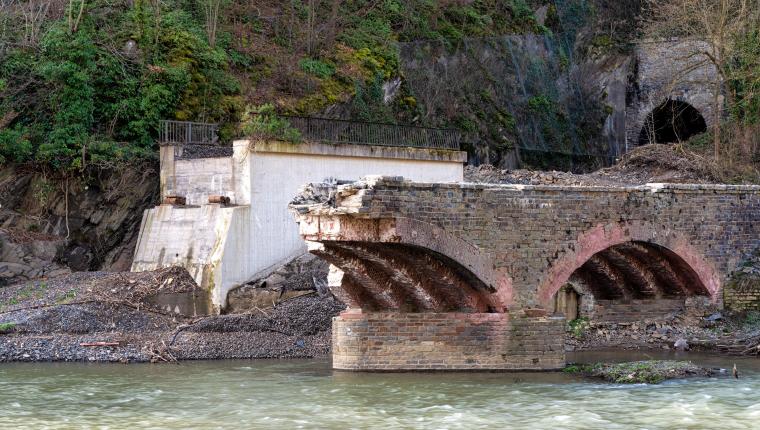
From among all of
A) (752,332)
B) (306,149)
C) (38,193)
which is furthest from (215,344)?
(752,332)

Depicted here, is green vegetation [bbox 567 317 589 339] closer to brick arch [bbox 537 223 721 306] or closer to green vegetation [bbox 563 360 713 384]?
brick arch [bbox 537 223 721 306]

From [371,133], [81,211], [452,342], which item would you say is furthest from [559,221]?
[81,211]

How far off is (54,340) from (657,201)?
11793mm

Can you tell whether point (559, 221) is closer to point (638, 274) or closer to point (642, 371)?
point (642, 371)

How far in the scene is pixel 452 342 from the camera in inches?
742

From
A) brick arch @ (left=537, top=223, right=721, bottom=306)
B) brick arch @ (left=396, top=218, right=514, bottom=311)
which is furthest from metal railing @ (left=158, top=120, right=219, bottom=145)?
A: brick arch @ (left=537, top=223, right=721, bottom=306)

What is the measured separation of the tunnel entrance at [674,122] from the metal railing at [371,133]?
42.8 feet

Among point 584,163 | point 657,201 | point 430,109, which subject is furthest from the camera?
point 584,163

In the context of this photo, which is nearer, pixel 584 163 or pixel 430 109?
pixel 430 109

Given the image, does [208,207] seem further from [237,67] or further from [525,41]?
[525,41]

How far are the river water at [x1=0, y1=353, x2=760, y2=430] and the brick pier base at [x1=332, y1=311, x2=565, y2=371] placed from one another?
344 mm

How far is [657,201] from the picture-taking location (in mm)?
21062

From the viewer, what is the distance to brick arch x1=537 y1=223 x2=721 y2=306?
19.3 meters

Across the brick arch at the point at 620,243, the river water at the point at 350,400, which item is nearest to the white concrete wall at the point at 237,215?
the river water at the point at 350,400
